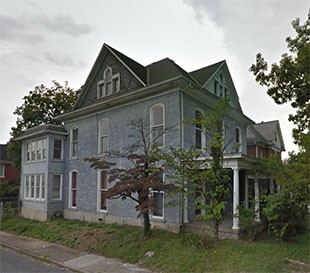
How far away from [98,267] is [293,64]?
427 inches

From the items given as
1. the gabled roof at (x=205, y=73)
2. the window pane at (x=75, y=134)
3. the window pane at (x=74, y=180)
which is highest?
the gabled roof at (x=205, y=73)

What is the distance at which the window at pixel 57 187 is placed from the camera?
1781 cm

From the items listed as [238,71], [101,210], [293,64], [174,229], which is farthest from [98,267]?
[238,71]

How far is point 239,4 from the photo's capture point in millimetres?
11969

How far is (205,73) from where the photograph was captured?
16.1m

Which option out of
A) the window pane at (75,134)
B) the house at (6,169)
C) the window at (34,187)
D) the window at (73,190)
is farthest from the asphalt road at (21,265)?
the house at (6,169)

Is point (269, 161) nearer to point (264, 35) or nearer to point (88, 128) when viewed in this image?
point (264, 35)

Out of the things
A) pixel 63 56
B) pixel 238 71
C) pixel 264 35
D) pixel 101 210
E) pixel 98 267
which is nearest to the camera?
pixel 98 267

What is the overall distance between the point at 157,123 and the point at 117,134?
9.16 feet

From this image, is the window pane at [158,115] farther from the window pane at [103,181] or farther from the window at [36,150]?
the window at [36,150]

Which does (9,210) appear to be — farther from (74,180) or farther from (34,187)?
(74,180)

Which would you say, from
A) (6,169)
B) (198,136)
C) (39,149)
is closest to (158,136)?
(198,136)

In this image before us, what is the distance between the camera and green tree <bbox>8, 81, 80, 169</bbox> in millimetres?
26375

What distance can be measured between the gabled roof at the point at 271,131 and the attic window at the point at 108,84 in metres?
18.9
